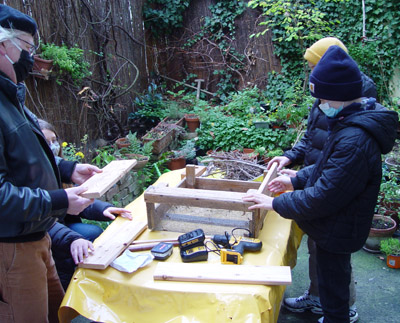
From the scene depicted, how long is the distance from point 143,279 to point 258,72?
753cm

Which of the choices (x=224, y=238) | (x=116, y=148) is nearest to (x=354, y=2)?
(x=116, y=148)

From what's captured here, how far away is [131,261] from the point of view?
1769mm

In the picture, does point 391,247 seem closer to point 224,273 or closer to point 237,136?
point 224,273

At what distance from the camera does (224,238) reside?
6.24 feet

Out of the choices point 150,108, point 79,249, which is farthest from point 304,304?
point 150,108

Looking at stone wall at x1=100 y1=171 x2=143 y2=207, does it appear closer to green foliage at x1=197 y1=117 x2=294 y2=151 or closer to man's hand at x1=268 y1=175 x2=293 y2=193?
green foliage at x1=197 y1=117 x2=294 y2=151

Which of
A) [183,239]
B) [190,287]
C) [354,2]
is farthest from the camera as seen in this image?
[354,2]

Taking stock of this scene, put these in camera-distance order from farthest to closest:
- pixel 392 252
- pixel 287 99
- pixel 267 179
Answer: pixel 287 99 → pixel 392 252 → pixel 267 179

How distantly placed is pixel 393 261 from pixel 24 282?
3.21 m

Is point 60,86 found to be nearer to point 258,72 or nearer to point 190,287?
point 190,287

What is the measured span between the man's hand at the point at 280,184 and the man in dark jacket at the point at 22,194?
115cm

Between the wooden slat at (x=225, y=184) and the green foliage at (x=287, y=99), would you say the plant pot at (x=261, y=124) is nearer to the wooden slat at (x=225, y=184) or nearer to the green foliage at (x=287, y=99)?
the green foliage at (x=287, y=99)

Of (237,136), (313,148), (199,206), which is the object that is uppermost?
(313,148)

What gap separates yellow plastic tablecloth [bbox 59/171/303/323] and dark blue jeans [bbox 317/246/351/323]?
28 cm
